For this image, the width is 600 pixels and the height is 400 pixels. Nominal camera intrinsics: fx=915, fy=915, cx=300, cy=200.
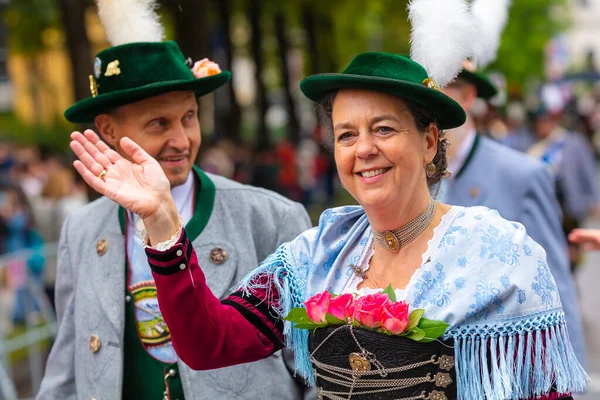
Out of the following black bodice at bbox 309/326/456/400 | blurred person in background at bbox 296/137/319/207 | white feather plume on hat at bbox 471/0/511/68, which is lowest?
blurred person in background at bbox 296/137/319/207

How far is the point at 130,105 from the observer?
12.3 feet

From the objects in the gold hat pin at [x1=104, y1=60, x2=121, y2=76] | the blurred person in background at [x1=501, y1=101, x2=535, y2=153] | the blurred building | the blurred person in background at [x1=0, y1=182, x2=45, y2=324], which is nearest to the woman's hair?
the gold hat pin at [x1=104, y1=60, x2=121, y2=76]

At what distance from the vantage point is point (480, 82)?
5.08 meters

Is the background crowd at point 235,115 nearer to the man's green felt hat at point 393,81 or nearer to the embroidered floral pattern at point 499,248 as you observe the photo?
the man's green felt hat at point 393,81

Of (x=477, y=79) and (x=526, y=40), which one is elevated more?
(x=526, y=40)

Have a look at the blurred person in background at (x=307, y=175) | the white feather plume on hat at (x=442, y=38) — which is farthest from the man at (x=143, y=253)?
the blurred person in background at (x=307, y=175)

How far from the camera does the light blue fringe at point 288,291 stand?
120 inches

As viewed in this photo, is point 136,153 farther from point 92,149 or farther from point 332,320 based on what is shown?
point 332,320

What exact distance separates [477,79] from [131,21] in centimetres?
200

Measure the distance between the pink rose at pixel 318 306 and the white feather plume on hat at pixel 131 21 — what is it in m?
1.67

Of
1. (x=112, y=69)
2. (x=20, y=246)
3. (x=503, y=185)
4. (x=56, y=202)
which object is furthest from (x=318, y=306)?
(x=56, y=202)

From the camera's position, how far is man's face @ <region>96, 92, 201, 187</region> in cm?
365

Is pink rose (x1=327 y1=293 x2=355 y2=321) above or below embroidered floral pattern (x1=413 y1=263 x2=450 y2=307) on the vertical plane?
below

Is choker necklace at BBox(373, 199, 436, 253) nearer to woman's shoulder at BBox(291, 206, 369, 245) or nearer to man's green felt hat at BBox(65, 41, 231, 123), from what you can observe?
woman's shoulder at BBox(291, 206, 369, 245)
